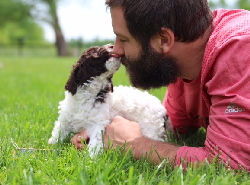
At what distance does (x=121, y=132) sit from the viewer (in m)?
2.69

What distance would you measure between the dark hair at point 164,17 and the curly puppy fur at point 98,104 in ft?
1.24

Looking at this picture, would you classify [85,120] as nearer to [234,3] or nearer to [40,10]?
[40,10]

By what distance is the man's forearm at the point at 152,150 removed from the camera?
2326mm

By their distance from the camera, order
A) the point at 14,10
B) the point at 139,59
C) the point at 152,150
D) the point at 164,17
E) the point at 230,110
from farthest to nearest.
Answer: the point at 14,10, the point at 139,59, the point at 164,17, the point at 152,150, the point at 230,110

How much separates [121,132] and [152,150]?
430mm

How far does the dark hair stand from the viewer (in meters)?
2.51

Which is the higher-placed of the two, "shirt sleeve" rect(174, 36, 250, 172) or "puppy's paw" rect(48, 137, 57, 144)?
"shirt sleeve" rect(174, 36, 250, 172)

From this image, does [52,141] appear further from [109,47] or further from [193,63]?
[193,63]

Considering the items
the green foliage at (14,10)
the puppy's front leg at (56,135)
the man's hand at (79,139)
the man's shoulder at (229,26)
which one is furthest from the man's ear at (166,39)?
the green foliage at (14,10)

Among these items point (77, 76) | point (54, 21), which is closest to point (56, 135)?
point (77, 76)

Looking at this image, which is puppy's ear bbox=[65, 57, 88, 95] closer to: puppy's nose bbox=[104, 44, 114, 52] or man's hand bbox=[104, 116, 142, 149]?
puppy's nose bbox=[104, 44, 114, 52]

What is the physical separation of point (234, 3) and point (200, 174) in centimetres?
5171

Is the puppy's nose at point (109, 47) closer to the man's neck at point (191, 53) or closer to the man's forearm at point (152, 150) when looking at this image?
the man's neck at point (191, 53)

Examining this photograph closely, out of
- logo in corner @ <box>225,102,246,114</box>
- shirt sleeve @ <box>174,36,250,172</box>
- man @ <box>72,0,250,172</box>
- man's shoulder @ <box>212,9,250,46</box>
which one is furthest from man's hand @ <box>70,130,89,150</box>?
man's shoulder @ <box>212,9,250,46</box>
